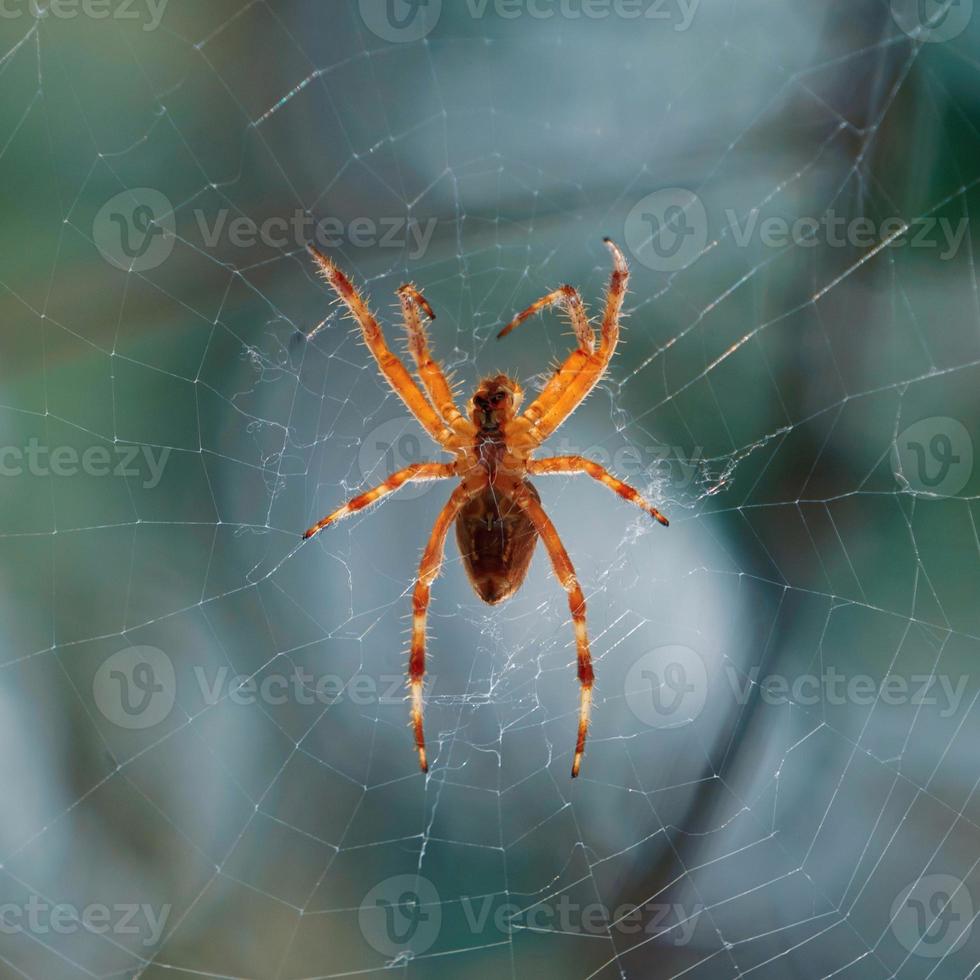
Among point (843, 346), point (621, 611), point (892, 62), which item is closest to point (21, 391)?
point (621, 611)

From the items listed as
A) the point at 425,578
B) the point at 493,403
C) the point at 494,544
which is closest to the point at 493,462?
the point at 493,403

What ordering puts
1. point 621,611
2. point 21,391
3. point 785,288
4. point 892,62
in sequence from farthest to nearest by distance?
point 785,288 → point 892,62 → point 21,391 → point 621,611

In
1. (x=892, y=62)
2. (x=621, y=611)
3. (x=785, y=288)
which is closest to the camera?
(x=621, y=611)

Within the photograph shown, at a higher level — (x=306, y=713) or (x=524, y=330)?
(x=524, y=330)

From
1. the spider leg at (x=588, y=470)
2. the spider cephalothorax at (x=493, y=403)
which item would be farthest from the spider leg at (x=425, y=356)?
the spider leg at (x=588, y=470)

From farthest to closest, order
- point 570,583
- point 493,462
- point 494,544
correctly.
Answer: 1. point 570,583
2. point 493,462
3. point 494,544

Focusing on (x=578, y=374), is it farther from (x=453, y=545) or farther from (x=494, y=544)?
(x=453, y=545)

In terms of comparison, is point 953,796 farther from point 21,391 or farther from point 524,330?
point 21,391
